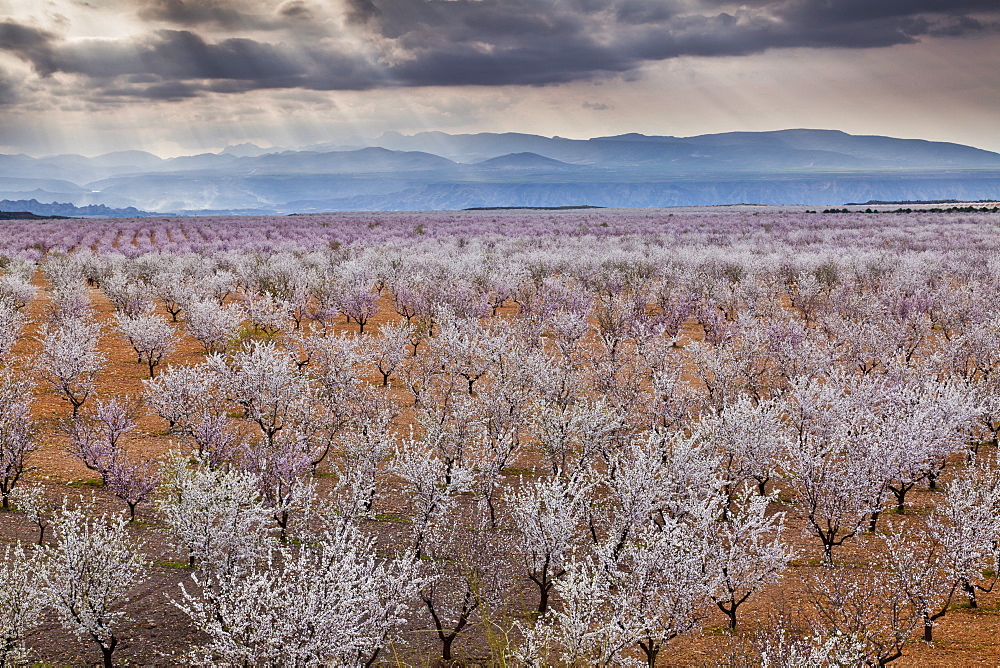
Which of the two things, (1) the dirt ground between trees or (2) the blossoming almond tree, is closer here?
(2) the blossoming almond tree

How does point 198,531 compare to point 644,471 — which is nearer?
point 198,531

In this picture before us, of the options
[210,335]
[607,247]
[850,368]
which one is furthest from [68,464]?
[607,247]

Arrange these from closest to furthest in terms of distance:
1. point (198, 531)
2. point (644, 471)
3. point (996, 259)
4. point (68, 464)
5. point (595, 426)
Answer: point (198, 531) → point (644, 471) → point (595, 426) → point (68, 464) → point (996, 259)

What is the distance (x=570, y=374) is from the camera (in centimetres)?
1855

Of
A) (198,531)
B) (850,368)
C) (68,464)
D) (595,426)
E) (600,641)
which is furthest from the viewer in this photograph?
(850,368)

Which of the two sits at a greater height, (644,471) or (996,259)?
(996,259)

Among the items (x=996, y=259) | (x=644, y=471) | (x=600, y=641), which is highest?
(x=996, y=259)

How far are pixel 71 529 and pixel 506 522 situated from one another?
25.6 feet

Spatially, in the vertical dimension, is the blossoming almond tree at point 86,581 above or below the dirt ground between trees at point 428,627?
above

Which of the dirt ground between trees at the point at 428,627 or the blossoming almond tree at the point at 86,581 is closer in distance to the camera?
the blossoming almond tree at the point at 86,581

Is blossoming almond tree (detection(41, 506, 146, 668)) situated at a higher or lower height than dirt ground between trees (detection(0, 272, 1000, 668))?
higher

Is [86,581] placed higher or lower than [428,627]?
higher

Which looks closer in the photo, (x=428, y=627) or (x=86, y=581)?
(x=86, y=581)

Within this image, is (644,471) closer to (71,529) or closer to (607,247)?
(71,529)
